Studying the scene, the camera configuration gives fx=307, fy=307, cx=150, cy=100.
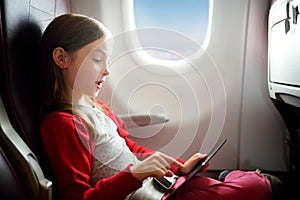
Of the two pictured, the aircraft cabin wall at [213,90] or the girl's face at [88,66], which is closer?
the girl's face at [88,66]

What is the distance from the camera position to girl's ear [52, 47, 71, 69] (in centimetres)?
76

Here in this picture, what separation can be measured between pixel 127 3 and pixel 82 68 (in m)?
0.48

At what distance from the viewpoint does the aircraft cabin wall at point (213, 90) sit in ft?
3.86

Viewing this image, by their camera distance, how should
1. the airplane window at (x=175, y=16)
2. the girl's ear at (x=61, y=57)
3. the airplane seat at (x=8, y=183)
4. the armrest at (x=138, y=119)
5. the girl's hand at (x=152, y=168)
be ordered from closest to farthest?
1. the airplane seat at (x=8, y=183)
2. the girl's hand at (x=152, y=168)
3. the girl's ear at (x=61, y=57)
4. the armrest at (x=138, y=119)
5. the airplane window at (x=175, y=16)

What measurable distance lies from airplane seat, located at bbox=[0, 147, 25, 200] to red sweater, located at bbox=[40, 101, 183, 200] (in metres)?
0.13

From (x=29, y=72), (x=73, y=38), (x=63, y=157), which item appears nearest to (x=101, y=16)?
(x=73, y=38)

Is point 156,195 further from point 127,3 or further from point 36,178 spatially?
point 127,3

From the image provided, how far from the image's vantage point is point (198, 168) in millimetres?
795

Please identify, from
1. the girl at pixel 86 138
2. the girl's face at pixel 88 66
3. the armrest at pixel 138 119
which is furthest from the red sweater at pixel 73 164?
the armrest at pixel 138 119

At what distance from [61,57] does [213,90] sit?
68 cm

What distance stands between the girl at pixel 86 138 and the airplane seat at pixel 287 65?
0.28 m

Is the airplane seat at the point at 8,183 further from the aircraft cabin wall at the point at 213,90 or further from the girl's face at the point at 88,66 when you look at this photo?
the aircraft cabin wall at the point at 213,90

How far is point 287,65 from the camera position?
2.79 ft

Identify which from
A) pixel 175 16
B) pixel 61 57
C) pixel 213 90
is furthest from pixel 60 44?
pixel 213 90
